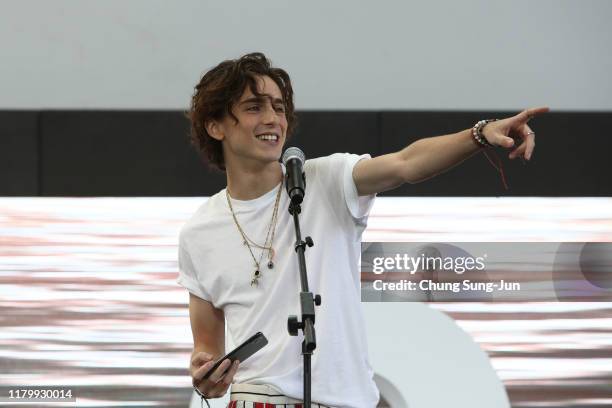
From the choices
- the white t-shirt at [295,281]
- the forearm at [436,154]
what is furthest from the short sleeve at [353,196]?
the forearm at [436,154]

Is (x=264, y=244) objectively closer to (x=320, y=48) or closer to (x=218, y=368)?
(x=218, y=368)

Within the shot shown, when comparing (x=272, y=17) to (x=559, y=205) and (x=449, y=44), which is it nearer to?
(x=449, y=44)

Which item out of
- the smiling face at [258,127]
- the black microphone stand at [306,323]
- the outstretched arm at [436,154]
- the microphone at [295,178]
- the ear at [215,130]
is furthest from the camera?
the ear at [215,130]

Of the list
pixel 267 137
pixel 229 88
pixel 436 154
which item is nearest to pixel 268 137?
pixel 267 137

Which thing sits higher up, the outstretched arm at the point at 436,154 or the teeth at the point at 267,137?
the teeth at the point at 267,137

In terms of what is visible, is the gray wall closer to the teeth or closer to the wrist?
the teeth

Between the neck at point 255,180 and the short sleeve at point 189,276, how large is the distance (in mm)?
159

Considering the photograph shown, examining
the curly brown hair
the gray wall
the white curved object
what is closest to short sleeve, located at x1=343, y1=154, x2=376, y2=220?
the curly brown hair

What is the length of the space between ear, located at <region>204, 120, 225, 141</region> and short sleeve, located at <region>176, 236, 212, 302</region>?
9.5 inches

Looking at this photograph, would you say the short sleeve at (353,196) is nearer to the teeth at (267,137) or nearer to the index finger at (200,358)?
the teeth at (267,137)

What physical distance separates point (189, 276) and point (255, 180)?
0.25 meters

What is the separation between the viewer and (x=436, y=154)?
1674 millimetres

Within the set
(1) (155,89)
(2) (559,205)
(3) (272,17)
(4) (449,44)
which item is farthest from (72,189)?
(2) (559,205)

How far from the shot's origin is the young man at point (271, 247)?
1791 mm
